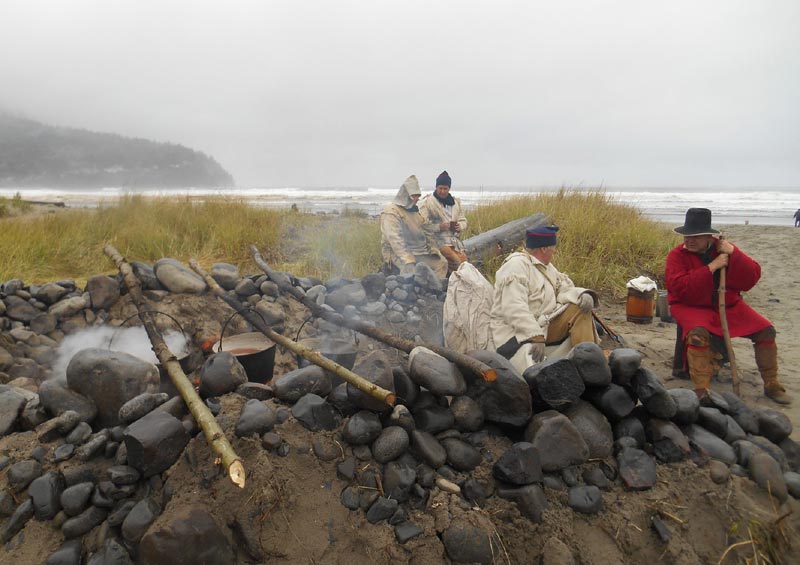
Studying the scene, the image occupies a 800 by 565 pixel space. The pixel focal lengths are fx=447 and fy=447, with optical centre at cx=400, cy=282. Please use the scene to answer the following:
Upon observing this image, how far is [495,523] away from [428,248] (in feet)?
19.8

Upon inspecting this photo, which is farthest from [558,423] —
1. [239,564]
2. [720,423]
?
[239,564]

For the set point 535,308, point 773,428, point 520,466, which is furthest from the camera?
point 535,308

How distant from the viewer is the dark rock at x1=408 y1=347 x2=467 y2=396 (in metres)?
2.70

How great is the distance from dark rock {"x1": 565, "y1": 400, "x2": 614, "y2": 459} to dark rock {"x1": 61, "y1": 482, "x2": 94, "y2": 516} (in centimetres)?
271

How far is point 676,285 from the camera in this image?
4.34 meters

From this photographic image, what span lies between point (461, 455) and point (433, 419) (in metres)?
0.26

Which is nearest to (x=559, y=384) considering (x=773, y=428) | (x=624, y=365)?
(x=624, y=365)

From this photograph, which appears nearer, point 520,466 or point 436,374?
point 520,466

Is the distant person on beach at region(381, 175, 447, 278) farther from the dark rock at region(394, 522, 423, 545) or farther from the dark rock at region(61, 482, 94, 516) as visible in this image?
the dark rock at region(61, 482, 94, 516)

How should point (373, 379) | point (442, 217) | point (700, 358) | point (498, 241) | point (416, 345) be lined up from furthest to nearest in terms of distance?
point (498, 241) → point (442, 217) → point (700, 358) → point (416, 345) → point (373, 379)

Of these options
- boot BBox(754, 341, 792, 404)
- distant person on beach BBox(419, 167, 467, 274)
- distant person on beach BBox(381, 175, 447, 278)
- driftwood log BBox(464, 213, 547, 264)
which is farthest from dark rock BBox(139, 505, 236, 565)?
driftwood log BBox(464, 213, 547, 264)

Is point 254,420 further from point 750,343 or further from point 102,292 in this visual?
point 750,343

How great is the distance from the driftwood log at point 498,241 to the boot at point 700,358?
460 cm

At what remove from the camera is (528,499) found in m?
2.37
